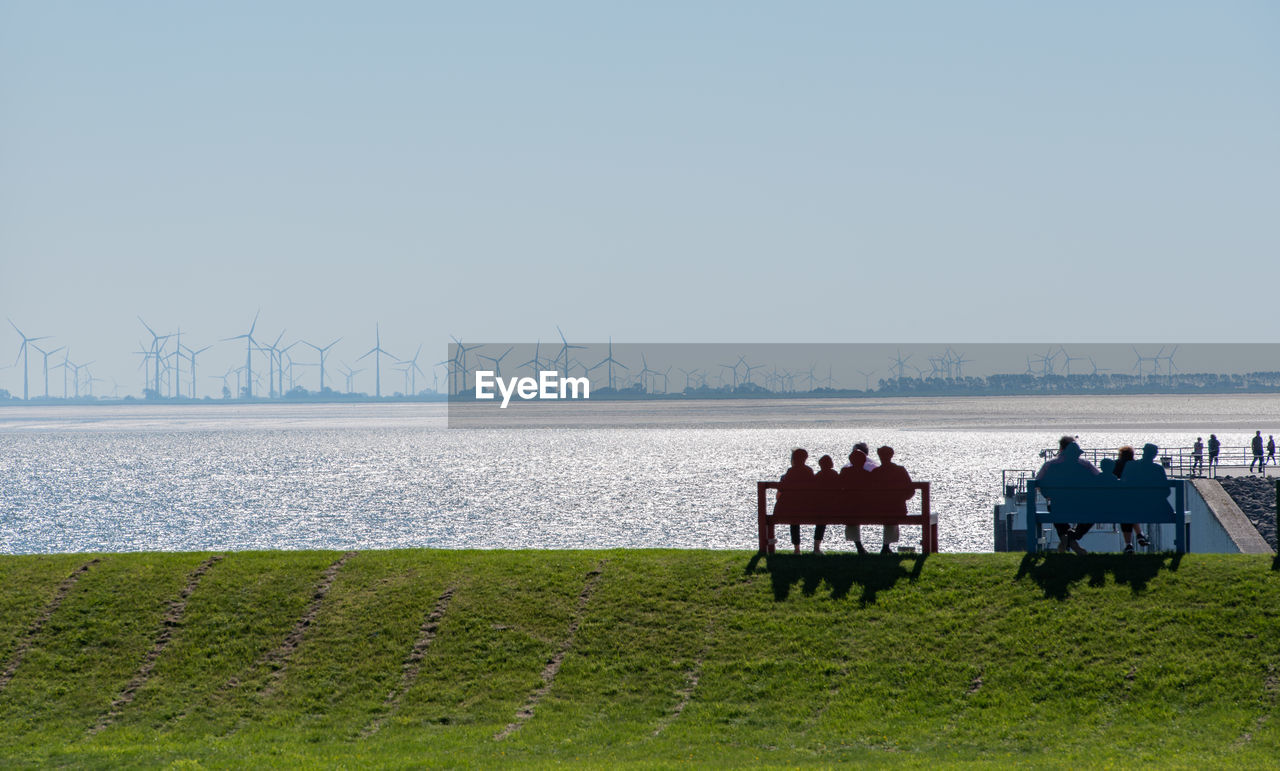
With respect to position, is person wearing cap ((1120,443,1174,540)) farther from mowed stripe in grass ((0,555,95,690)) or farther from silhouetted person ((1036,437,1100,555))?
mowed stripe in grass ((0,555,95,690))

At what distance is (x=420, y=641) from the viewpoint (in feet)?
48.3

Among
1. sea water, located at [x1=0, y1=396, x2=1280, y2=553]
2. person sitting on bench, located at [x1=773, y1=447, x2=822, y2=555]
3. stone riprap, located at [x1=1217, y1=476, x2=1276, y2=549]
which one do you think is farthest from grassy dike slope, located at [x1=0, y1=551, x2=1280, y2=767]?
sea water, located at [x1=0, y1=396, x2=1280, y2=553]

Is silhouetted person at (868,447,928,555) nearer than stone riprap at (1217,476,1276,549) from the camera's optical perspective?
Yes

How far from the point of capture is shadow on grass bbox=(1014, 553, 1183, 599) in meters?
15.1

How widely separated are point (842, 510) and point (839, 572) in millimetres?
1247

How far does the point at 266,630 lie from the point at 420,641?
6.59 ft

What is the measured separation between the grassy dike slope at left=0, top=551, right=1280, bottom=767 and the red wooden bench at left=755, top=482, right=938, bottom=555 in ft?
1.82

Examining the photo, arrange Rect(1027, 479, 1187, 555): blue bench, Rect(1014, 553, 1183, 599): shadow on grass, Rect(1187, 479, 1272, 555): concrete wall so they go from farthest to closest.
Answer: Rect(1187, 479, 1272, 555): concrete wall → Rect(1027, 479, 1187, 555): blue bench → Rect(1014, 553, 1183, 599): shadow on grass

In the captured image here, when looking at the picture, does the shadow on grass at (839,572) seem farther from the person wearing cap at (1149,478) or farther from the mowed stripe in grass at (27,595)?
the mowed stripe in grass at (27,595)

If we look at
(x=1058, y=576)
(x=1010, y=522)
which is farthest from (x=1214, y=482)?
(x=1058, y=576)

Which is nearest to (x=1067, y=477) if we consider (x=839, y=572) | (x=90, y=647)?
(x=839, y=572)

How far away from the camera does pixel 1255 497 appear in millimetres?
51094

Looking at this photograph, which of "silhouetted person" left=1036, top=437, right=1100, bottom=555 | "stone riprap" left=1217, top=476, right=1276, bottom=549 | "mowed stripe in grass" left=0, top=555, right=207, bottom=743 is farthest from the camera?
"stone riprap" left=1217, top=476, right=1276, bottom=549

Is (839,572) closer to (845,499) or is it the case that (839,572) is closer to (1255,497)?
(845,499)
